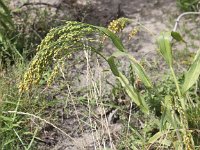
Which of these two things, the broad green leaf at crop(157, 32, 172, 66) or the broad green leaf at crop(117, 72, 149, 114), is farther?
the broad green leaf at crop(117, 72, 149, 114)

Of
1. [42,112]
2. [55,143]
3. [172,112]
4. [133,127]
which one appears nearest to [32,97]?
[42,112]

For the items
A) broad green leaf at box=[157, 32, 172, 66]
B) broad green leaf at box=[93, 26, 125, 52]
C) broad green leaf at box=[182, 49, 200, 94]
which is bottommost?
broad green leaf at box=[182, 49, 200, 94]

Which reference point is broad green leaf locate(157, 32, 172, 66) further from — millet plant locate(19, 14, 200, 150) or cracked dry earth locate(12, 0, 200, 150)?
cracked dry earth locate(12, 0, 200, 150)

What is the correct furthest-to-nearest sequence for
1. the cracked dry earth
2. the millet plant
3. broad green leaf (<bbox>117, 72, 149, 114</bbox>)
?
the cracked dry earth
broad green leaf (<bbox>117, 72, 149, 114</bbox>)
the millet plant

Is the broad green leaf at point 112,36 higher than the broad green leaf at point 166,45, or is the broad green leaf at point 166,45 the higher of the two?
the broad green leaf at point 112,36

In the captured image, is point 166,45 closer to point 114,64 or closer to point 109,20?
point 114,64

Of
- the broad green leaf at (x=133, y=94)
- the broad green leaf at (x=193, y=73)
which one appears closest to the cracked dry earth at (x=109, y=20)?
the broad green leaf at (x=133, y=94)

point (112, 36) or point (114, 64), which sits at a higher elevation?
point (112, 36)

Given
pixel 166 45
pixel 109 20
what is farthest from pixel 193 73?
pixel 109 20

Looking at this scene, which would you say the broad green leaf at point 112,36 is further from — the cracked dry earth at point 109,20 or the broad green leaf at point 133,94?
the cracked dry earth at point 109,20

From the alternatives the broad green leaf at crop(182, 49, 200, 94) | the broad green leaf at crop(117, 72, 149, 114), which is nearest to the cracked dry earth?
the broad green leaf at crop(117, 72, 149, 114)

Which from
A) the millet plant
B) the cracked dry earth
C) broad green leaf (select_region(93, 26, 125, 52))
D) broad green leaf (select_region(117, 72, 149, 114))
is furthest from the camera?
the cracked dry earth

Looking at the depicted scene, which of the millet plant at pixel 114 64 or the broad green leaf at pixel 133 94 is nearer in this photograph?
the millet plant at pixel 114 64

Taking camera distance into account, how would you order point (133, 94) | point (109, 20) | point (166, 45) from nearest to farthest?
point (166, 45) < point (133, 94) < point (109, 20)
